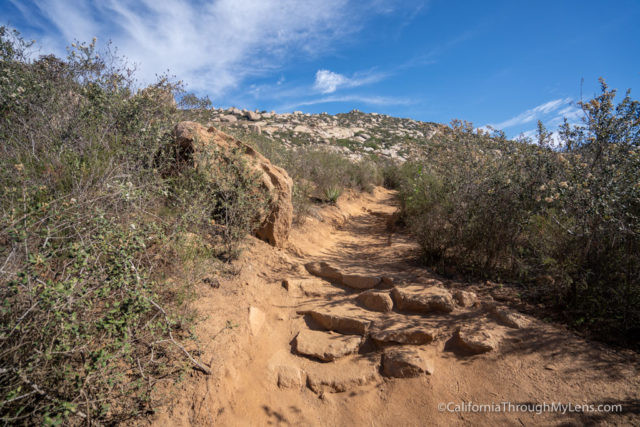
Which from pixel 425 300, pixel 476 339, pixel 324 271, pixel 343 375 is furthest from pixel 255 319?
pixel 476 339

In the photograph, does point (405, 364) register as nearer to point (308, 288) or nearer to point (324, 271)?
point (308, 288)

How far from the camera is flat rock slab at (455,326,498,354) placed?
107 inches

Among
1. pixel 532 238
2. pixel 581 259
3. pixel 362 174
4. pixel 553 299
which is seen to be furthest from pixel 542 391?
pixel 362 174

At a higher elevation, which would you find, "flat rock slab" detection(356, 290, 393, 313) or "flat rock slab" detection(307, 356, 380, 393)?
"flat rock slab" detection(356, 290, 393, 313)

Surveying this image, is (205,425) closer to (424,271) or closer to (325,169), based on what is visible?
(424,271)

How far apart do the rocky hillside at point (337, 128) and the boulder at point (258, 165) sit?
15.6m

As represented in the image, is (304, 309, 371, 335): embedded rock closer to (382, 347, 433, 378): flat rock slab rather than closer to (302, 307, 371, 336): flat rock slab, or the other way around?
(302, 307, 371, 336): flat rock slab

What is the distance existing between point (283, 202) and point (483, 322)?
325cm

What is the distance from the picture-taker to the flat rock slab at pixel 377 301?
347cm

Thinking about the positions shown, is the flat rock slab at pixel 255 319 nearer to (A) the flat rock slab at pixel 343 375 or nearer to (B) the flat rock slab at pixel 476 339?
(A) the flat rock slab at pixel 343 375

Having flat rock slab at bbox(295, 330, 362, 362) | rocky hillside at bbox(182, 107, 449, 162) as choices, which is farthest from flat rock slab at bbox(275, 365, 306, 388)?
rocky hillside at bbox(182, 107, 449, 162)

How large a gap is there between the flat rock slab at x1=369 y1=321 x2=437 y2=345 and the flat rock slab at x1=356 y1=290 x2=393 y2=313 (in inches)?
13.5

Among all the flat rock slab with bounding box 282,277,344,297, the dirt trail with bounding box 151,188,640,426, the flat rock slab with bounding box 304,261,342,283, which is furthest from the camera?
the flat rock slab with bounding box 304,261,342,283

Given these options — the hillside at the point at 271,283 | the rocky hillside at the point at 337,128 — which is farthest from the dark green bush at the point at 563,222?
the rocky hillside at the point at 337,128
